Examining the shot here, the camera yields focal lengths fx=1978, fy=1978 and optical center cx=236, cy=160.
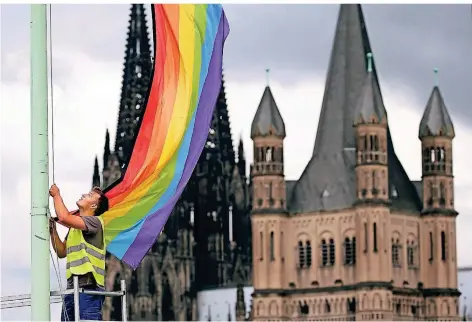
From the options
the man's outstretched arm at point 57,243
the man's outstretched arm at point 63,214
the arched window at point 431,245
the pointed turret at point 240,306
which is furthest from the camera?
the pointed turret at point 240,306

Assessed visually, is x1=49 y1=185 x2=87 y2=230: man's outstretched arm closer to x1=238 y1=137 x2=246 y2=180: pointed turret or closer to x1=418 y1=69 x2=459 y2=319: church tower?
x1=418 y1=69 x2=459 y2=319: church tower

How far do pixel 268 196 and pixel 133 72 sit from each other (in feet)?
35.7

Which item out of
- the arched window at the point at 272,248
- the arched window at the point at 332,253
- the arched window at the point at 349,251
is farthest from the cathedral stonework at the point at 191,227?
the arched window at the point at 349,251

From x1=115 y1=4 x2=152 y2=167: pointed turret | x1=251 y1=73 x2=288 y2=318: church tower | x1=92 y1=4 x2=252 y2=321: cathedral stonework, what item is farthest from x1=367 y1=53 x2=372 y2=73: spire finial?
x1=115 y1=4 x2=152 y2=167: pointed turret

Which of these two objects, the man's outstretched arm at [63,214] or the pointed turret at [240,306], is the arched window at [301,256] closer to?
the pointed turret at [240,306]

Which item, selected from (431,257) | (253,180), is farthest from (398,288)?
(253,180)

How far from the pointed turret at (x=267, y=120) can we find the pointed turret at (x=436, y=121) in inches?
246

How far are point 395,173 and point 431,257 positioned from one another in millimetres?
3980

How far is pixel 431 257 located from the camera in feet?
282

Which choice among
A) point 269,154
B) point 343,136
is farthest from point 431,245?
point 269,154

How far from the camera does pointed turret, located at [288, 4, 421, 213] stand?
279 ft

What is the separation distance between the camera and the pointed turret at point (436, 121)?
282 feet

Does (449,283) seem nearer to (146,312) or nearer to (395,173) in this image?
(395,173)

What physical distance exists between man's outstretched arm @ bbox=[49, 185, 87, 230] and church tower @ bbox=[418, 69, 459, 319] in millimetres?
79017
